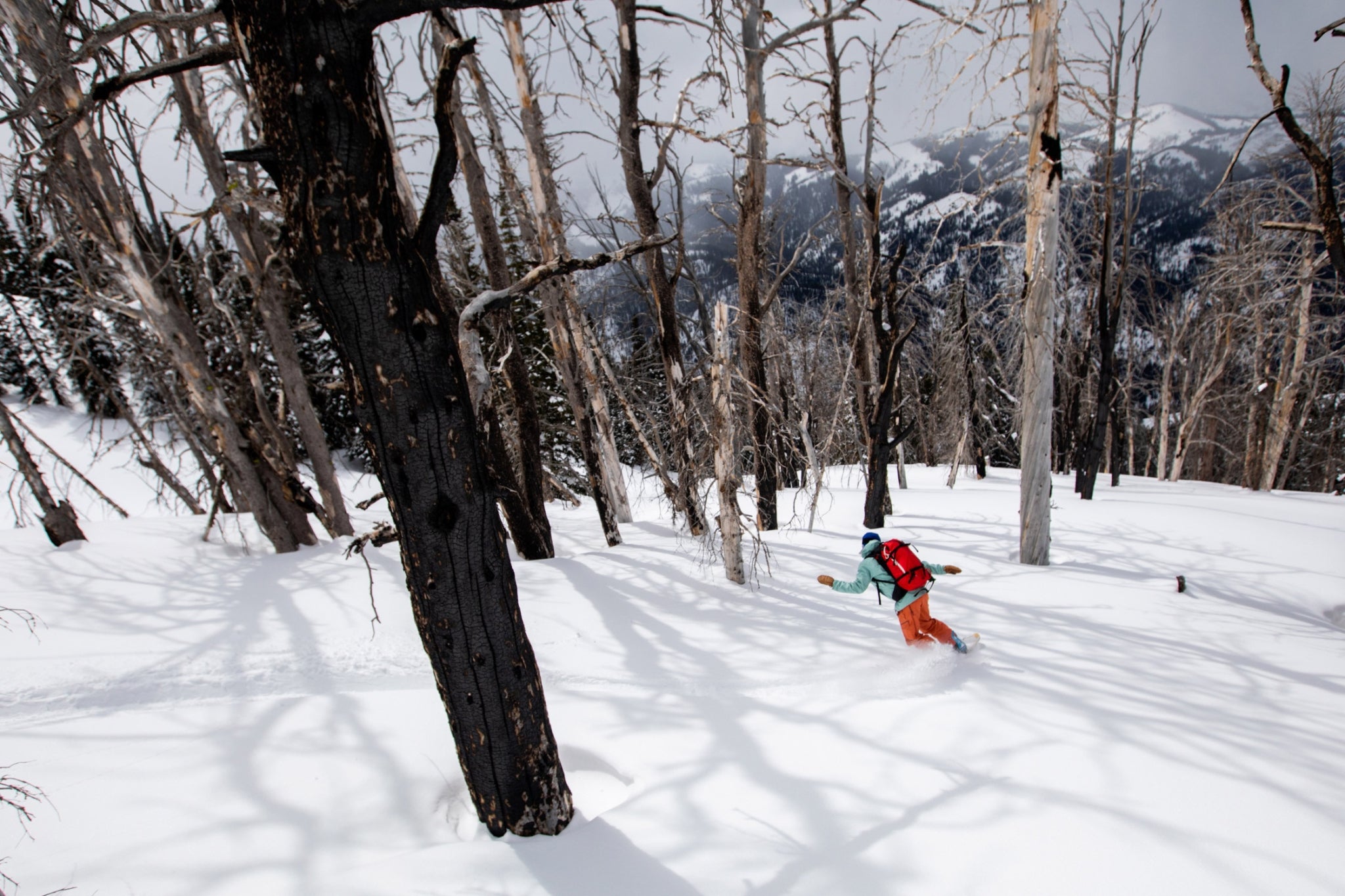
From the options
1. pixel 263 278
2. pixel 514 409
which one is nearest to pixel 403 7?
pixel 514 409

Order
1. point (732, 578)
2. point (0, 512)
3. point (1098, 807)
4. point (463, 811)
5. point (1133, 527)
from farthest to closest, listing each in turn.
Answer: point (0, 512) < point (1133, 527) < point (732, 578) < point (463, 811) < point (1098, 807)

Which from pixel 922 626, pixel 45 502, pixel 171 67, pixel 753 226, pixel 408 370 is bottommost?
pixel 922 626

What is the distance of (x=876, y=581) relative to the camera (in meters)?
4.43

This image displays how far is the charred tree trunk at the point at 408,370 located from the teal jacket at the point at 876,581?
8.54ft

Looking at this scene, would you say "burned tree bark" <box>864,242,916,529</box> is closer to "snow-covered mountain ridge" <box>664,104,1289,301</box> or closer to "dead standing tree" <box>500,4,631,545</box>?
"snow-covered mountain ridge" <box>664,104,1289,301</box>

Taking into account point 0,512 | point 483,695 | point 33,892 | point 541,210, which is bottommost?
point 0,512

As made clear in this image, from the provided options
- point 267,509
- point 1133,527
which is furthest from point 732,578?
point 1133,527

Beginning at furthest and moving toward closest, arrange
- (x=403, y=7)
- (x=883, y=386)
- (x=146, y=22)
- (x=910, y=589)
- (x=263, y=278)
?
(x=883, y=386), (x=263, y=278), (x=910, y=589), (x=146, y=22), (x=403, y=7)

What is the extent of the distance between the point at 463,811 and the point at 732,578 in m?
3.36

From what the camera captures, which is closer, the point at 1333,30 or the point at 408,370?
the point at 408,370

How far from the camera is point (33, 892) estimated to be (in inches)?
98.8

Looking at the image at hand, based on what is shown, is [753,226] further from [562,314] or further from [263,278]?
[263,278]

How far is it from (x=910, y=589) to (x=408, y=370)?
3.72 meters

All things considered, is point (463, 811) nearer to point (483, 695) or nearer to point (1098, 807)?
point (483, 695)
